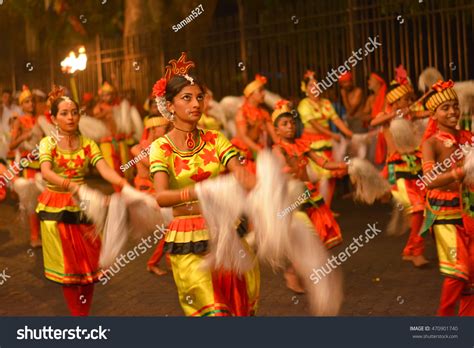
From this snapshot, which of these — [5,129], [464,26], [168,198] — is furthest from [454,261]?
[5,129]

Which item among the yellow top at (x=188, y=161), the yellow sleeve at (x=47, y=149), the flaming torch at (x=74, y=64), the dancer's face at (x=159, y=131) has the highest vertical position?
the flaming torch at (x=74, y=64)

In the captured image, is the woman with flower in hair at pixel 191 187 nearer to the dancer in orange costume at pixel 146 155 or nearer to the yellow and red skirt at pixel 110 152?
the dancer in orange costume at pixel 146 155

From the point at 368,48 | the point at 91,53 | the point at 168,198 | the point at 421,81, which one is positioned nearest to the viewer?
the point at 168,198

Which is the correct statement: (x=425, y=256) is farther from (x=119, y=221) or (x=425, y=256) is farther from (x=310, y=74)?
(x=119, y=221)

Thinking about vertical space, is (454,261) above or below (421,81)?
below

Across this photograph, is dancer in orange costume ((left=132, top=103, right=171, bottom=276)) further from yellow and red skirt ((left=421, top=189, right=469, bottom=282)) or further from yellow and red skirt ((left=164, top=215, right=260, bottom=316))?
yellow and red skirt ((left=164, top=215, right=260, bottom=316))

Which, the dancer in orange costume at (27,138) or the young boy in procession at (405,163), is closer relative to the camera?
the young boy in procession at (405,163)

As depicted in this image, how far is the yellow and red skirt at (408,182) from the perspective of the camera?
8562 millimetres

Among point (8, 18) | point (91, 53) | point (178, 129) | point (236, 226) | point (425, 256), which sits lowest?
point (425, 256)

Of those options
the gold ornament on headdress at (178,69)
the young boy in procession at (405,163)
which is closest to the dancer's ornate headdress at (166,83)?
the gold ornament on headdress at (178,69)

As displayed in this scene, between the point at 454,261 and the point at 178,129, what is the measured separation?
2.04 m

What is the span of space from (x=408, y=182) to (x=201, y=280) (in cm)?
440

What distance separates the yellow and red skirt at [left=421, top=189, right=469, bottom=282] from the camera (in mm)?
5652

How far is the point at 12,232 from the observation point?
12.6m
